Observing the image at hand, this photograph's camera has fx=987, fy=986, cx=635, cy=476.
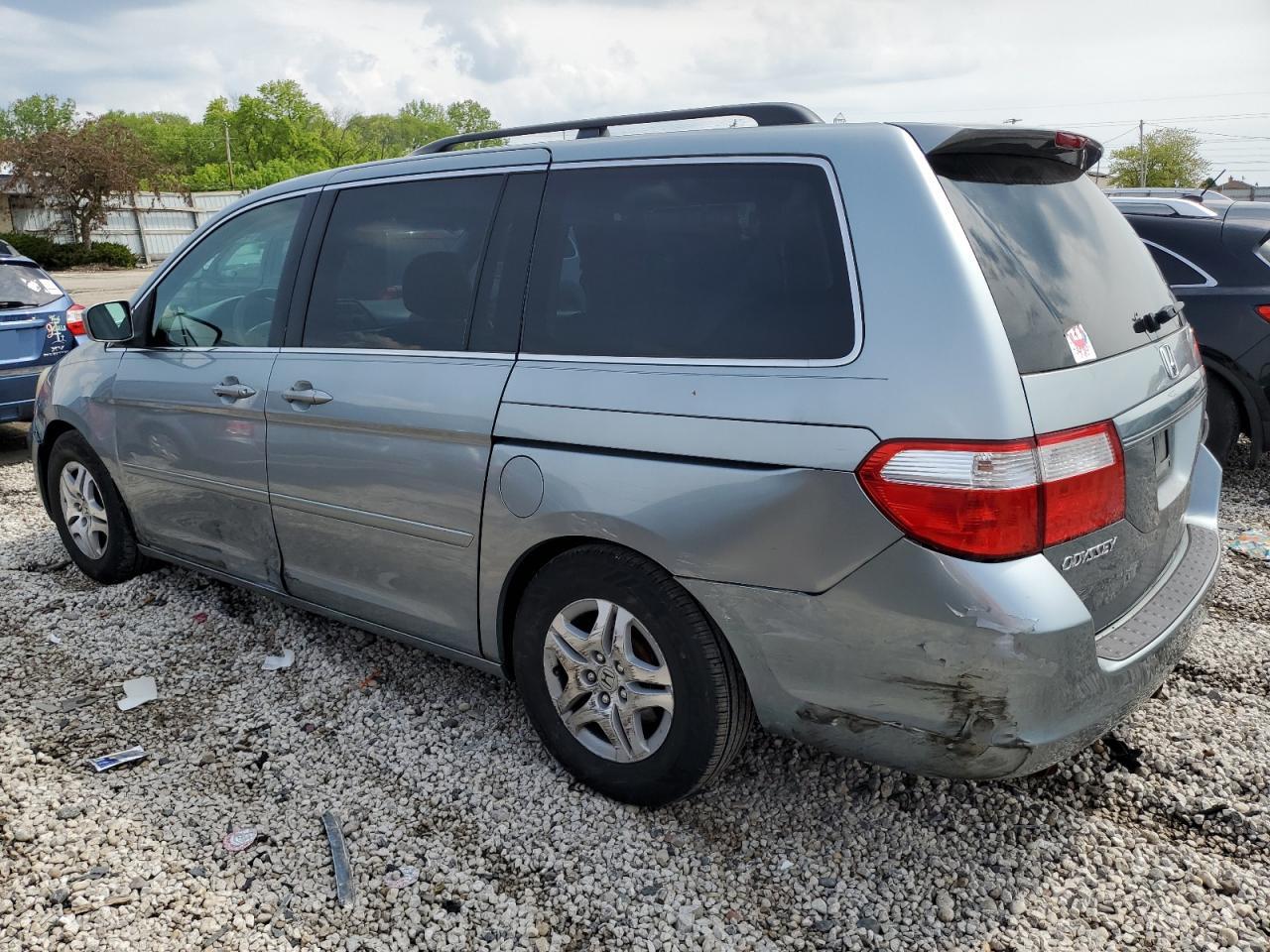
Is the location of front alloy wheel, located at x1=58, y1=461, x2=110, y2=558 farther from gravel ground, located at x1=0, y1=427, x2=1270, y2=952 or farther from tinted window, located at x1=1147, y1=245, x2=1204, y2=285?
tinted window, located at x1=1147, y1=245, x2=1204, y2=285

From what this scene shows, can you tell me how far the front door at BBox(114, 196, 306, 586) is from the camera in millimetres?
3703

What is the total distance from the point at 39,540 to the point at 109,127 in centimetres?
4519

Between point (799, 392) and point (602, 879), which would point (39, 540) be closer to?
point (602, 879)

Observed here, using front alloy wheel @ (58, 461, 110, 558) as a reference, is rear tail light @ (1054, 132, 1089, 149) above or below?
above

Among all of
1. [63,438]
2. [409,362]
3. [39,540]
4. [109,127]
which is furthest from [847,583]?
[109,127]

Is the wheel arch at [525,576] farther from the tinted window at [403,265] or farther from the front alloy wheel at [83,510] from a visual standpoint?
the front alloy wheel at [83,510]

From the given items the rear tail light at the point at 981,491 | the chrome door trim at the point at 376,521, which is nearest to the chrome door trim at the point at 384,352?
the chrome door trim at the point at 376,521

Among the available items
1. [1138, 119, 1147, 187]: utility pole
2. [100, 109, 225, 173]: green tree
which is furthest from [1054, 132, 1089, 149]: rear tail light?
[100, 109, 225, 173]: green tree

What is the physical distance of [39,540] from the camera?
5.55 m

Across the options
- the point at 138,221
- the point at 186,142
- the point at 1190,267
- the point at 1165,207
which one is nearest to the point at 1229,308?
the point at 1190,267

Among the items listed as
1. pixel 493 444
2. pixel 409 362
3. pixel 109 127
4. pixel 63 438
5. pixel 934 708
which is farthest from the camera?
pixel 109 127

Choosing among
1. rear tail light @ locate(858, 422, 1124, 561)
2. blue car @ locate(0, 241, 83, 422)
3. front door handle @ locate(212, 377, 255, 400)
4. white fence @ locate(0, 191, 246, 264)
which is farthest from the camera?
white fence @ locate(0, 191, 246, 264)

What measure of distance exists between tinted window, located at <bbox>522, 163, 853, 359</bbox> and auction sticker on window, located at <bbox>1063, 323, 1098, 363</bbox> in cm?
55

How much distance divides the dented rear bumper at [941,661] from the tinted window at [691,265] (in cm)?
59
